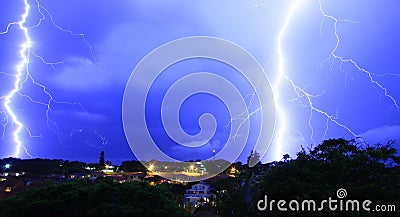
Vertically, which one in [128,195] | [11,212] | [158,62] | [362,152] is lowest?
[11,212]

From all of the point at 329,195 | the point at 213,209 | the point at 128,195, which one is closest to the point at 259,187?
the point at 329,195

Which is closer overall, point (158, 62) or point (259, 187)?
point (259, 187)

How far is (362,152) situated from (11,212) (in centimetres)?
899

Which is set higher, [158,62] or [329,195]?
[158,62]

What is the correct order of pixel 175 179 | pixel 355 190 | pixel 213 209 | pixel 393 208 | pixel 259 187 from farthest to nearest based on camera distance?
pixel 175 179 → pixel 213 209 → pixel 259 187 → pixel 355 190 → pixel 393 208

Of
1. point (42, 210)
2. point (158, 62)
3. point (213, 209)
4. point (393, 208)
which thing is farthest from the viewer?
point (158, 62)

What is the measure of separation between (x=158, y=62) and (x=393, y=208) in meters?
8.47

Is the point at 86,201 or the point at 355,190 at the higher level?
the point at 355,190

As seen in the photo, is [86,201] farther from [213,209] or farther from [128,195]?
[213,209]

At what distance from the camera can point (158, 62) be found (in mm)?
11820

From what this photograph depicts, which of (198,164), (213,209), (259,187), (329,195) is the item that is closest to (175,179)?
(198,164)

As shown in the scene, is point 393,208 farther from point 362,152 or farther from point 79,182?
point 79,182

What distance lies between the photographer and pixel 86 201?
823 cm

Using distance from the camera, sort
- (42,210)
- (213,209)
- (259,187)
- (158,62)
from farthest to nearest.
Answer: (158,62) → (213,209) → (259,187) → (42,210)
